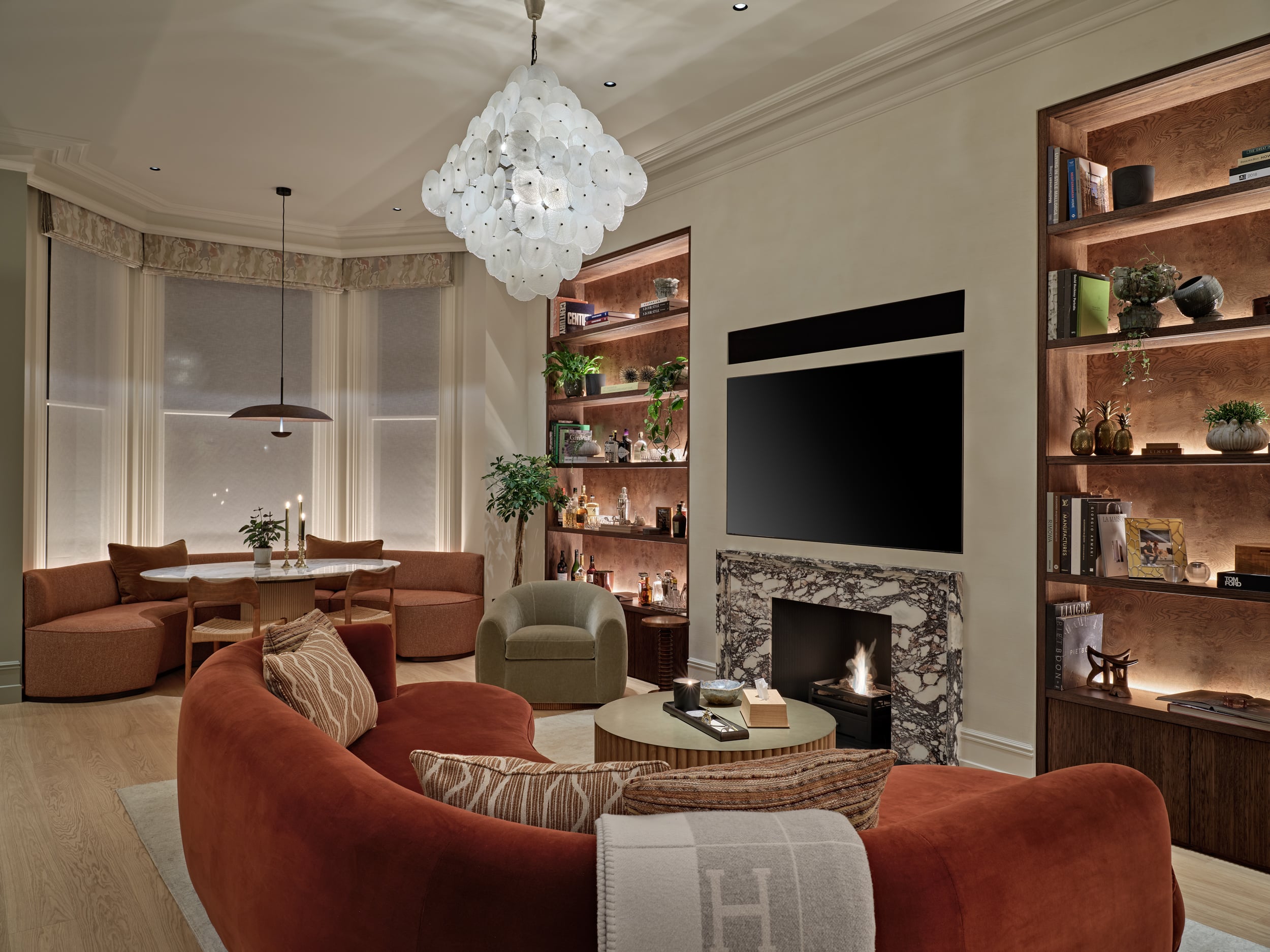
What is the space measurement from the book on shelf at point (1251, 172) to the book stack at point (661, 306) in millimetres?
2926

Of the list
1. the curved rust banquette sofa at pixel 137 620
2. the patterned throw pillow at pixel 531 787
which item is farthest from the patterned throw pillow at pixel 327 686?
the curved rust banquette sofa at pixel 137 620


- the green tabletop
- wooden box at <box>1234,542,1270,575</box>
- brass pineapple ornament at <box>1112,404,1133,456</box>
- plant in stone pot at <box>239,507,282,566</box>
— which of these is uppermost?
Answer: brass pineapple ornament at <box>1112,404,1133,456</box>

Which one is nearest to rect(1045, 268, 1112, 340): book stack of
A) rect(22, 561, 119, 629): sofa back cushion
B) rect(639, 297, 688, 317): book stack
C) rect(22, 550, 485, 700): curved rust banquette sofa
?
rect(639, 297, 688, 317): book stack

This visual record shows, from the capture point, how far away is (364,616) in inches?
220

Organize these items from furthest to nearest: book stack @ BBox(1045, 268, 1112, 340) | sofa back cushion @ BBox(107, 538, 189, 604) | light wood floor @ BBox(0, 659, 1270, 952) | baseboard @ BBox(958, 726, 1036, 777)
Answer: sofa back cushion @ BBox(107, 538, 189, 604)
baseboard @ BBox(958, 726, 1036, 777)
book stack @ BBox(1045, 268, 1112, 340)
light wood floor @ BBox(0, 659, 1270, 952)

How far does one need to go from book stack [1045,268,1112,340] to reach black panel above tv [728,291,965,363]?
41 centimetres

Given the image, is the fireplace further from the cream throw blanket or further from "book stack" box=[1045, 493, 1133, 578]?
the cream throw blanket

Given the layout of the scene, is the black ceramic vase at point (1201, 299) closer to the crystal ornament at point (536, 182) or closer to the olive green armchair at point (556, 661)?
the crystal ornament at point (536, 182)

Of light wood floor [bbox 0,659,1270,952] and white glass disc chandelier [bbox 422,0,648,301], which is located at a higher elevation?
white glass disc chandelier [bbox 422,0,648,301]

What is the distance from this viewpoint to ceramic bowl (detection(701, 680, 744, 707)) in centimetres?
341

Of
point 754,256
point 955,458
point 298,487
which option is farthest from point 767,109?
point 298,487

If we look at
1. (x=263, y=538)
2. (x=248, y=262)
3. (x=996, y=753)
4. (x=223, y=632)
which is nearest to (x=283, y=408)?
(x=263, y=538)

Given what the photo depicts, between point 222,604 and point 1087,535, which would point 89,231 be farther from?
point 1087,535

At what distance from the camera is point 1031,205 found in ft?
11.6
